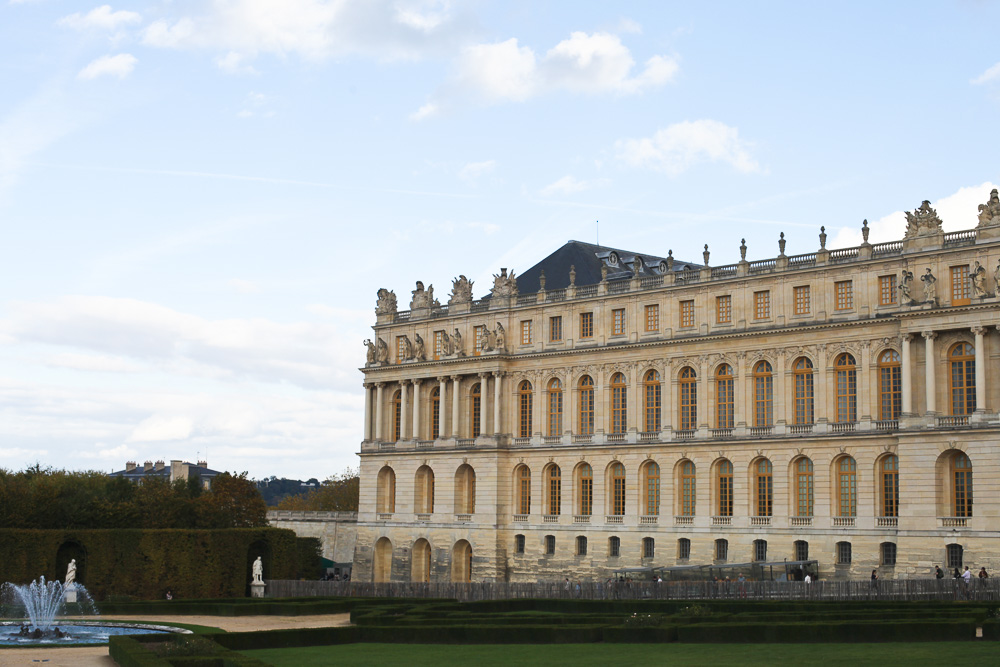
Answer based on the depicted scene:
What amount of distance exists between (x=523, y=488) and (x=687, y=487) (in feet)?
42.0

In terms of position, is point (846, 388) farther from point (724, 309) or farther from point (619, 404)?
point (619, 404)

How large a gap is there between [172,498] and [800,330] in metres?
37.5

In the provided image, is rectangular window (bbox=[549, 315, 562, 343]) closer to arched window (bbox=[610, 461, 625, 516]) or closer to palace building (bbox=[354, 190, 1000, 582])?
palace building (bbox=[354, 190, 1000, 582])

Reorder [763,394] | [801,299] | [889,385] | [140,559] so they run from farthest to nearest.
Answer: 1. [763,394]
2. [140,559]
3. [801,299]
4. [889,385]

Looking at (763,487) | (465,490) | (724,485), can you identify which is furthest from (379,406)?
(763,487)

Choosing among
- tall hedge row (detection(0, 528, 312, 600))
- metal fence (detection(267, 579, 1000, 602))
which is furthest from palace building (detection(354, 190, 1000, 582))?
tall hedge row (detection(0, 528, 312, 600))

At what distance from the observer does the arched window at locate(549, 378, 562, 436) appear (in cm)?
7600

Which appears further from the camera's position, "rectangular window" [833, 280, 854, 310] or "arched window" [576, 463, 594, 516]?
"arched window" [576, 463, 594, 516]

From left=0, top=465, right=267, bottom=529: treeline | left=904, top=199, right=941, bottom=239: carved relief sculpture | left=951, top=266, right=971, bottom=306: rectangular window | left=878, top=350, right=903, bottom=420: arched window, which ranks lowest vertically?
left=0, top=465, right=267, bottom=529: treeline

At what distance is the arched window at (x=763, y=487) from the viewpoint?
6500 centimetres

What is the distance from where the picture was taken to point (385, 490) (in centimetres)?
8488

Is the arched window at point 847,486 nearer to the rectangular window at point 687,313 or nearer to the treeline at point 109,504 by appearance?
the rectangular window at point 687,313

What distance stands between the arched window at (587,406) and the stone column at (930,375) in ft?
71.9

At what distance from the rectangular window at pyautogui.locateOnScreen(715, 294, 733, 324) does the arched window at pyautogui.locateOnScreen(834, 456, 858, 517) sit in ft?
33.4
